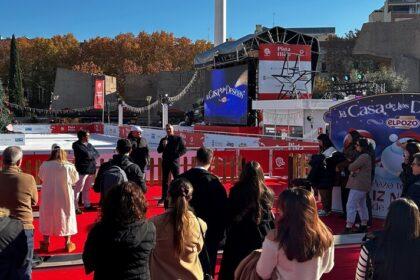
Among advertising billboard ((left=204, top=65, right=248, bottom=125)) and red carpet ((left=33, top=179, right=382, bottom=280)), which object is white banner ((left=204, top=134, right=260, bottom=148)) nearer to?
advertising billboard ((left=204, top=65, right=248, bottom=125))

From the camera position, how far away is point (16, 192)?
475 cm

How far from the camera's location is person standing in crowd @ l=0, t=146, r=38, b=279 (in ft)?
15.5

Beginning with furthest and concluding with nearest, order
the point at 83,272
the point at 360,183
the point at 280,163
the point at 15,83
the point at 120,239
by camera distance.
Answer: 1. the point at 15,83
2. the point at 280,163
3. the point at 360,183
4. the point at 83,272
5. the point at 120,239

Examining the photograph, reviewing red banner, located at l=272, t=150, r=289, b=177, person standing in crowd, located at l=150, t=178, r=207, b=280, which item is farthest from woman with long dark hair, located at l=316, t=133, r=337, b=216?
person standing in crowd, located at l=150, t=178, r=207, b=280

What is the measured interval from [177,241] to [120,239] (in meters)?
0.49

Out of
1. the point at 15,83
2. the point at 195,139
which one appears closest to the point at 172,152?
the point at 195,139

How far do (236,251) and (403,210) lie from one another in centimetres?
160

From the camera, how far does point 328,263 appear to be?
3.16m

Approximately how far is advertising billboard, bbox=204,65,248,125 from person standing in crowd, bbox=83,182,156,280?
78.6 ft

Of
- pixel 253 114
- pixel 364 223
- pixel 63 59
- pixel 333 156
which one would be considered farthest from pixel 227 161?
pixel 63 59

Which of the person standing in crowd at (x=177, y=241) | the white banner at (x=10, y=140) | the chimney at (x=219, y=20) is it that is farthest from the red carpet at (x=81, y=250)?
the chimney at (x=219, y=20)

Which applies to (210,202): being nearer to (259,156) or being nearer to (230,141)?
(259,156)

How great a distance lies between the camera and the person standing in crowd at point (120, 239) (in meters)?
3.12

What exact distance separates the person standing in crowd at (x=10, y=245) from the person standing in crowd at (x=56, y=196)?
9.14 feet
